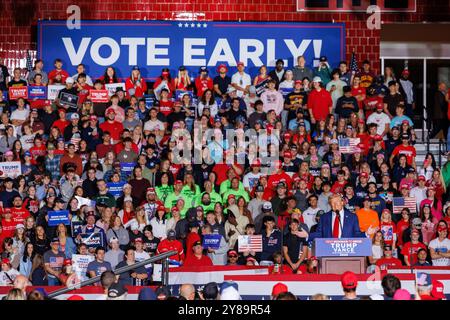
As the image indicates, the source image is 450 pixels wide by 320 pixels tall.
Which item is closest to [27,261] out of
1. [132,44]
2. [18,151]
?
[18,151]

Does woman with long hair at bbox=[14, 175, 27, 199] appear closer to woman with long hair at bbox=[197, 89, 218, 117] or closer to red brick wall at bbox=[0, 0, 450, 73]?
woman with long hair at bbox=[197, 89, 218, 117]

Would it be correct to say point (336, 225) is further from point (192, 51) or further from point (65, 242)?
point (192, 51)

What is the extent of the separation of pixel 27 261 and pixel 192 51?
1044 centimetres

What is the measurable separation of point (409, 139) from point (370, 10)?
6.28m

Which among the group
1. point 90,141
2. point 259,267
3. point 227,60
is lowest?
point 259,267

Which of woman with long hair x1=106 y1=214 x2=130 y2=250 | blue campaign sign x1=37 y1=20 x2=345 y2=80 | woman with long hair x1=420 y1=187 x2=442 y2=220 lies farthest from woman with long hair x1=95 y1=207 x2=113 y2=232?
blue campaign sign x1=37 y1=20 x2=345 y2=80

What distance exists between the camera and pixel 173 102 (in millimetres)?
26859

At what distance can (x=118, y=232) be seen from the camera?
21.5m

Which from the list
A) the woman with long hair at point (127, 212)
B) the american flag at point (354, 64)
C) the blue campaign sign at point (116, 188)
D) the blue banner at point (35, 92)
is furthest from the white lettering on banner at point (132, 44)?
the woman with long hair at point (127, 212)

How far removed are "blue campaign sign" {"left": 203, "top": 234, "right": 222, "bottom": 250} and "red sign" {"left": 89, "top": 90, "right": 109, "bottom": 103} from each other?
651cm

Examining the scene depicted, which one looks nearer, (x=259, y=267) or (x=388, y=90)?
(x=259, y=267)

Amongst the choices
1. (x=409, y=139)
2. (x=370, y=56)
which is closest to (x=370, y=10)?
(x=370, y=56)

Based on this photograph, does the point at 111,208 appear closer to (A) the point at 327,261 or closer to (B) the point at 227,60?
(A) the point at 327,261

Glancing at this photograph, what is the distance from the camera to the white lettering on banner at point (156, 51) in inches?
1177
